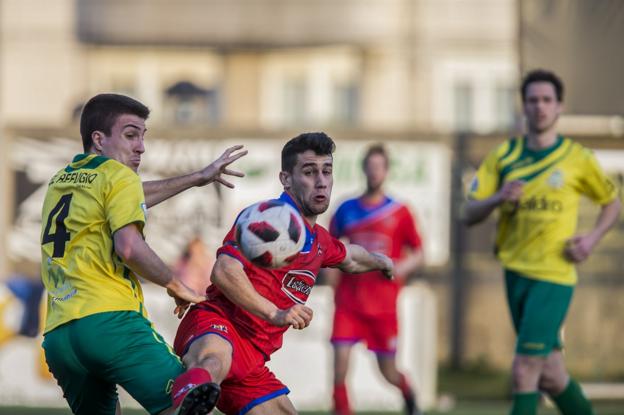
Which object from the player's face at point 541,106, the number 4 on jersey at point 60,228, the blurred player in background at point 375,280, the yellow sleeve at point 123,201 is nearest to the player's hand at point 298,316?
the yellow sleeve at point 123,201

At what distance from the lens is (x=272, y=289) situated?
606 cm

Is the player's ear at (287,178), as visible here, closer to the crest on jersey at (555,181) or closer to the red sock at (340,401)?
the crest on jersey at (555,181)

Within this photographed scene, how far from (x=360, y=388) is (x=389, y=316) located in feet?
5.29

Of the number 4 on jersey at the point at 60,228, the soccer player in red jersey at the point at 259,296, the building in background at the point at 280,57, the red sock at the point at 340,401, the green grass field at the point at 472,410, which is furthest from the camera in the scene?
the building in background at the point at 280,57

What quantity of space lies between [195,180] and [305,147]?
570 millimetres

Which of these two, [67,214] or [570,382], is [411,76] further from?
[67,214]

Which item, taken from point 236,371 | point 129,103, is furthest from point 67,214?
point 236,371

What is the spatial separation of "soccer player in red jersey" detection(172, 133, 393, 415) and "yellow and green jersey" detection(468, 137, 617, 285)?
1.93 m

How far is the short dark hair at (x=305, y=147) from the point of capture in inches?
238

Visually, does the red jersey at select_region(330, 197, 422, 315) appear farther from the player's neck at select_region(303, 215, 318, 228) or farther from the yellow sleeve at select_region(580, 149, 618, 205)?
the player's neck at select_region(303, 215, 318, 228)

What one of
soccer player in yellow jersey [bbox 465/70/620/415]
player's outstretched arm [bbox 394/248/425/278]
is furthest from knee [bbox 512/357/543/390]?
player's outstretched arm [bbox 394/248/425/278]

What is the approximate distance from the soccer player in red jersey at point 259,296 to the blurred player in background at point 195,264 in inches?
242

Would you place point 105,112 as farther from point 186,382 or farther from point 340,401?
point 340,401

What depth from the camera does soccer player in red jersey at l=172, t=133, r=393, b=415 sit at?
587cm
